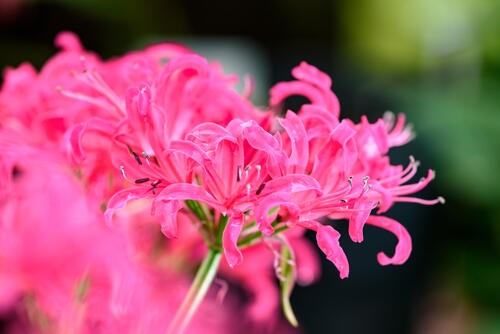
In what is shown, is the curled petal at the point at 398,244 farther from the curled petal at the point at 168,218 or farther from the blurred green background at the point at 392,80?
the blurred green background at the point at 392,80

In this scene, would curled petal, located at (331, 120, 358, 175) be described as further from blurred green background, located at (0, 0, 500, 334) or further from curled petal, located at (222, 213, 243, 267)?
blurred green background, located at (0, 0, 500, 334)

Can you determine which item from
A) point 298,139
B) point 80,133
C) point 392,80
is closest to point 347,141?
point 298,139

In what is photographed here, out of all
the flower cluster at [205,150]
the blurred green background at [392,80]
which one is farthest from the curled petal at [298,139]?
the blurred green background at [392,80]

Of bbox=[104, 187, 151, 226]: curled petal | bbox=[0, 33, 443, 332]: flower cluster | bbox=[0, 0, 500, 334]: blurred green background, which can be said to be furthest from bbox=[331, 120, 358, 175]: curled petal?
bbox=[0, 0, 500, 334]: blurred green background

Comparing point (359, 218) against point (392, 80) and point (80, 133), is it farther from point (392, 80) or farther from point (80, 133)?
point (392, 80)

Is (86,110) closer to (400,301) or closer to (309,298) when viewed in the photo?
(309,298)

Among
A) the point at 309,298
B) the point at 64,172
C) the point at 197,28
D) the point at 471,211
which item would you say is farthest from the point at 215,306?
the point at 197,28

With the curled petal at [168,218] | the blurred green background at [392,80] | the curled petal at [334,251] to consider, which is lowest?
the blurred green background at [392,80]
